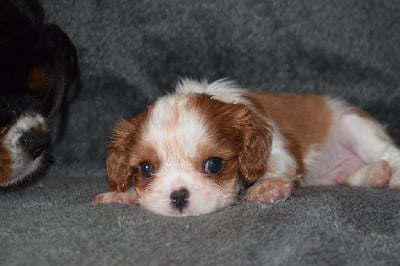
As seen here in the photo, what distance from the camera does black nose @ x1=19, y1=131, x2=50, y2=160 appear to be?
3.57 m

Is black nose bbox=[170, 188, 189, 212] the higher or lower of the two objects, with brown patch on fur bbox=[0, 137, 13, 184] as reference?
higher

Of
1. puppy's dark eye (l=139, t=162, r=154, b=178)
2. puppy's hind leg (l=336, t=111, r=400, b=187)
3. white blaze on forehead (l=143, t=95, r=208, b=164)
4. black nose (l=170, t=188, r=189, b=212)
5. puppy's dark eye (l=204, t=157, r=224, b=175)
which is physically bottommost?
puppy's hind leg (l=336, t=111, r=400, b=187)

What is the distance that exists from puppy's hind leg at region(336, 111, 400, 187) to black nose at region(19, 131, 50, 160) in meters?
1.82

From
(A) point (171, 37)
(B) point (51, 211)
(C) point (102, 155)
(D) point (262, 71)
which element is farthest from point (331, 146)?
(B) point (51, 211)

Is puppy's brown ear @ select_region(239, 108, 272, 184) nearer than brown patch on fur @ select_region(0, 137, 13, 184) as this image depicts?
Yes

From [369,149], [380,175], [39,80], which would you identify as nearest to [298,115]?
[369,149]

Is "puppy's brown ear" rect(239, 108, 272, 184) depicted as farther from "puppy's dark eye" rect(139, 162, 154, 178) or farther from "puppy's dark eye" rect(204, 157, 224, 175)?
"puppy's dark eye" rect(139, 162, 154, 178)

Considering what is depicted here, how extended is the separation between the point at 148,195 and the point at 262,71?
5.84ft

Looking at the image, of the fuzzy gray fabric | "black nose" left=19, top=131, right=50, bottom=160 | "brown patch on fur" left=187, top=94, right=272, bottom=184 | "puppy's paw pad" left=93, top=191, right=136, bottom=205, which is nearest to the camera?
"brown patch on fur" left=187, top=94, right=272, bottom=184

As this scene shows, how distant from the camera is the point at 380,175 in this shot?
3.64 m

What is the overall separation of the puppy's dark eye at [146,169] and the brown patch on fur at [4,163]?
2.43ft

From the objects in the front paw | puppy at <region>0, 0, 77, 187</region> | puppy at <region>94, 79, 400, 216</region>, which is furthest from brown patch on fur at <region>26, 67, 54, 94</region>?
the front paw

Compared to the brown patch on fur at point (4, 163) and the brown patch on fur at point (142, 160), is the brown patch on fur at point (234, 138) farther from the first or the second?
the brown patch on fur at point (4, 163)

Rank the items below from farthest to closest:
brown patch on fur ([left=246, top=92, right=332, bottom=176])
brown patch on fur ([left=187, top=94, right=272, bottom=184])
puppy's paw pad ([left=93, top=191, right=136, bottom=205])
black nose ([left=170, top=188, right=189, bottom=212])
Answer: brown patch on fur ([left=246, top=92, right=332, bottom=176]) < puppy's paw pad ([left=93, top=191, right=136, bottom=205]) < brown patch on fur ([left=187, top=94, right=272, bottom=184]) < black nose ([left=170, top=188, right=189, bottom=212])
